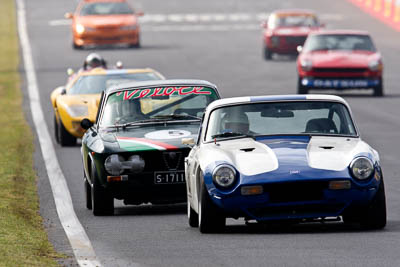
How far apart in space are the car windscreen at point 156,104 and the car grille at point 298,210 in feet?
12.0

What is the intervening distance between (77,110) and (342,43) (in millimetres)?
12141

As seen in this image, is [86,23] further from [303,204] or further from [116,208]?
[303,204]

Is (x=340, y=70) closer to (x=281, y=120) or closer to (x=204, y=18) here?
(x=281, y=120)

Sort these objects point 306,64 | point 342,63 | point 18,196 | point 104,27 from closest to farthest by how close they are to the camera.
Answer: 1. point 18,196
2. point 342,63
3. point 306,64
4. point 104,27

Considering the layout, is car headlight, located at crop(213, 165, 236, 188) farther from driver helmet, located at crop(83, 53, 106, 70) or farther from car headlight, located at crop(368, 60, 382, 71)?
car headlight, located at crop(368, 60, 382, 71)

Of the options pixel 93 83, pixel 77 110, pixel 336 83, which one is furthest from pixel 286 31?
pixel 77 110

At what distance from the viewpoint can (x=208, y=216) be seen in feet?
35.2

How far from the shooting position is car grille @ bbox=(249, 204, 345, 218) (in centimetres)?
1051

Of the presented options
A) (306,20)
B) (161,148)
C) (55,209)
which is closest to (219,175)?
(161,148)

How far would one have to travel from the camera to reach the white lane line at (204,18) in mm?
57438

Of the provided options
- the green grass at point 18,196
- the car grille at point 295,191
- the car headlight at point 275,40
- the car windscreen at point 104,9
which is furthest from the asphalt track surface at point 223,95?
the car windscreen at point 104,9

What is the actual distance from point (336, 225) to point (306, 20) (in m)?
32.4

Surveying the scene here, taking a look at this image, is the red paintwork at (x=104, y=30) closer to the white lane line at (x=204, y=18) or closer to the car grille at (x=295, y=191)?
the white lane line at (x=204, y=18)

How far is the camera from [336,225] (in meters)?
11.3
